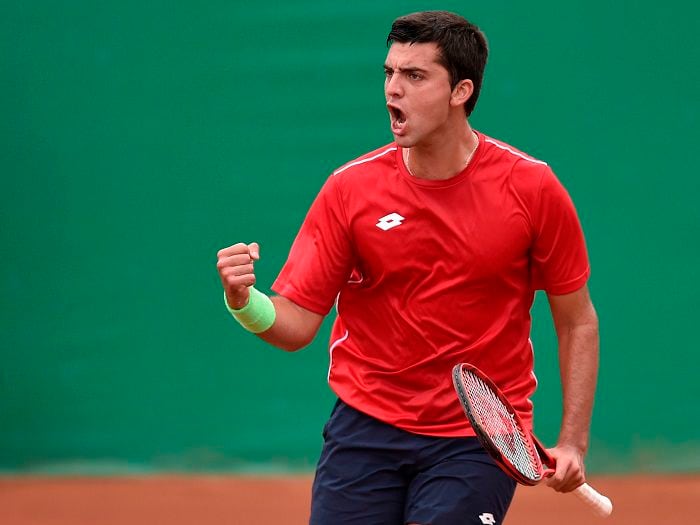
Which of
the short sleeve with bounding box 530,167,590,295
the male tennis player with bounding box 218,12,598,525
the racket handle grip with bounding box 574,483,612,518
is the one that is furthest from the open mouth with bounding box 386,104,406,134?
the racket handle grip with bounding box 574,483,612,518

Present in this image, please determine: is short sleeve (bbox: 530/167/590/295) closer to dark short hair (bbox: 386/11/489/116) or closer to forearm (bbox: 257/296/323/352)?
dark short hair (bbox: 386/11/489/116)

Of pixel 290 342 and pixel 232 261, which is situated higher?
pixel 232 261

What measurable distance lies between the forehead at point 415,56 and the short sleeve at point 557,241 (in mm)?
436

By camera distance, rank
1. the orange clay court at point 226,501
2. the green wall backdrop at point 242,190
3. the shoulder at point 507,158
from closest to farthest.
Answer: the shoulder at point 507,158 → the orange clay court at point 226,501 → the green wall backdrop at point 242,190

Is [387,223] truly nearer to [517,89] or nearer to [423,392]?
[423,392]

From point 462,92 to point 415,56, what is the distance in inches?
7.1

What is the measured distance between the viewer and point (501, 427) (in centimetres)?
321

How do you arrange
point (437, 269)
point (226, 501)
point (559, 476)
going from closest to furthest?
1. point (559, 476)
2. point (437, 269)
3. point (226, 501)

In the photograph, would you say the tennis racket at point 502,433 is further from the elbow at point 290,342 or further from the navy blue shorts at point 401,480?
the elbow at point 290,342

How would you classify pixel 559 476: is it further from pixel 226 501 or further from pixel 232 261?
pixel 226 501

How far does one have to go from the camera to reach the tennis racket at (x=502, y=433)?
302 cm

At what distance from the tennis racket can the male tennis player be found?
0.36ft

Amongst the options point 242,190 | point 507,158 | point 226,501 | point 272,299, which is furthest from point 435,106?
point 226,501

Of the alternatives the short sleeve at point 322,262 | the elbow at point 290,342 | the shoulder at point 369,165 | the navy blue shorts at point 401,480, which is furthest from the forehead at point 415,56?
the navy blue shorts at point 401,480
